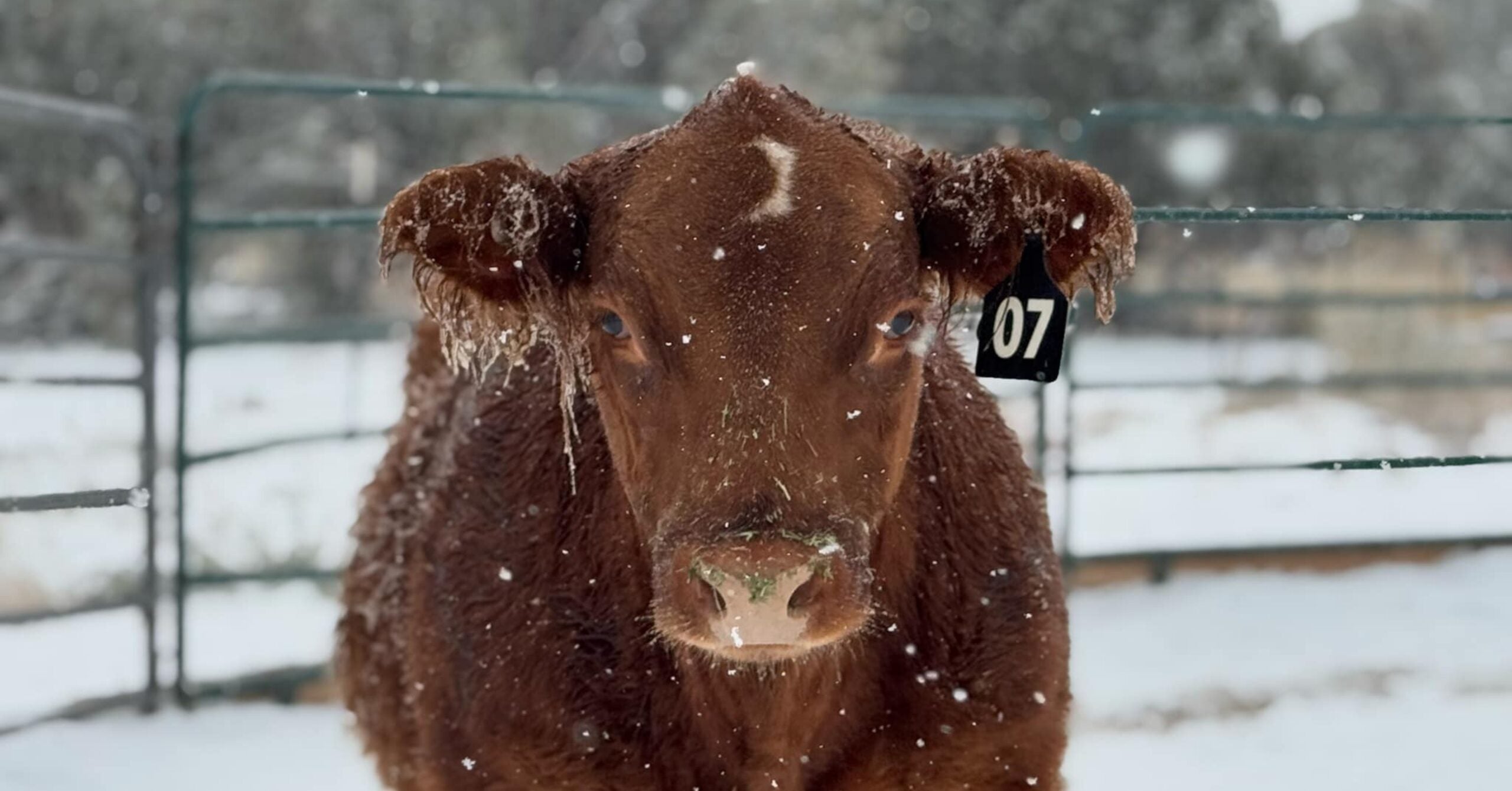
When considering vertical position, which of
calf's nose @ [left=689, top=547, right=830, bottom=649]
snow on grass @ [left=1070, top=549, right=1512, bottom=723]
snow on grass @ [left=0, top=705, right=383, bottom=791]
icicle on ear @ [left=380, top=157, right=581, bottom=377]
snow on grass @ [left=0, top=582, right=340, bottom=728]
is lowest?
snow on grass @ [left=0, top=705, right=383, bottom=791]

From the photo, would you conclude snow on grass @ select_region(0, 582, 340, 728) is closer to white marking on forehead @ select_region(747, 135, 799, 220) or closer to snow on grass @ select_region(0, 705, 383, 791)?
snow on grass @ select_region(0, 705, 383, 791)

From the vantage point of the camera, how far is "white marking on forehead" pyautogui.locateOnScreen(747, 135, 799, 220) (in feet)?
7.39

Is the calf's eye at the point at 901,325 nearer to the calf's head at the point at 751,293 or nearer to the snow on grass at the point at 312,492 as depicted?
the calf's head at the point at 751,293

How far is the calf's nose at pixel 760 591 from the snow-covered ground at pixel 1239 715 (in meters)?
2.41

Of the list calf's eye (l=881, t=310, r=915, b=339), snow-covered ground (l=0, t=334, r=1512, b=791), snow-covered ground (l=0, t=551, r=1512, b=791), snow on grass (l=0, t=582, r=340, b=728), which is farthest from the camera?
snow on grass (l=0, t=582, r=340, b=728)

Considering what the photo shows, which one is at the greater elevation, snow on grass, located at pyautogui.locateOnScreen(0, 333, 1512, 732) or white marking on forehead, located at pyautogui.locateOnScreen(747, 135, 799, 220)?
white marking on forehead, located at pyautogui.locateOnScreen(747, 135, 799, 220)

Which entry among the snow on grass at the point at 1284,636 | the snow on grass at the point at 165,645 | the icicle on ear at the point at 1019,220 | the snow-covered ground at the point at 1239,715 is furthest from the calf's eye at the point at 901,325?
the snow on grass at the point at 165,645

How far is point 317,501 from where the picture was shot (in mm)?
7340

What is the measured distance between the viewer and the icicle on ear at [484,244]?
92.3 inches

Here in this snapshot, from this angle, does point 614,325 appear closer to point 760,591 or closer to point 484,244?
point 484,244

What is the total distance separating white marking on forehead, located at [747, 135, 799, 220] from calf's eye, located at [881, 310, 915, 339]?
0.26 m

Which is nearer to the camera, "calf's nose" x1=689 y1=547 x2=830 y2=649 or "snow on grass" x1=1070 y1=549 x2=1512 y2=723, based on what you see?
"calf's nose" x1=689 y1=547 x2=830 y2=649

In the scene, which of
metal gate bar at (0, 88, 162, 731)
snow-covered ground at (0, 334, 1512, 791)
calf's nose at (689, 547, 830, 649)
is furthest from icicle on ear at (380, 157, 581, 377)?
metal gate bar at (0, 88, 162, 731)

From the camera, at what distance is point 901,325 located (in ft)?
7.77
